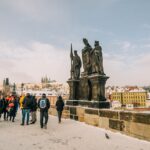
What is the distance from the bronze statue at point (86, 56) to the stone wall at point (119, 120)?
187cm

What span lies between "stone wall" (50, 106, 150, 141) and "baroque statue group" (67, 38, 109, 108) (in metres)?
0.46

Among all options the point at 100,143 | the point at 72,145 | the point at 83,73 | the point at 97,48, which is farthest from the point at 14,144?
the point at 83,73

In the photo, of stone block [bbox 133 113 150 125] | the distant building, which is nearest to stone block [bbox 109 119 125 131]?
stone block [bbox 133 113 150 125]

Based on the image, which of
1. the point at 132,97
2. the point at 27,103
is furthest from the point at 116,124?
the point at 132,97

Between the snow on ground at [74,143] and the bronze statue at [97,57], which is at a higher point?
the bronze statue at [97,57]

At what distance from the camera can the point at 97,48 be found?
1010cm

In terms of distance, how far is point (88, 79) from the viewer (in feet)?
36.5

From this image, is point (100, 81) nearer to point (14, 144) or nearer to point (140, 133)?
point (140, 133)

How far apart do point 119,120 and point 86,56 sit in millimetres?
4516

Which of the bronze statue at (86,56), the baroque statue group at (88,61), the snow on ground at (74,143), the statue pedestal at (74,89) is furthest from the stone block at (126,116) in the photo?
the statue pedestal at (74,89)

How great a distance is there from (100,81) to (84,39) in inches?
108

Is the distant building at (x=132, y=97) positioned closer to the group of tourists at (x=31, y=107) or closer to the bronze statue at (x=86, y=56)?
the bronze statue at (x=86, y=56)

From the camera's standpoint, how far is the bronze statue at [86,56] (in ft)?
37.0

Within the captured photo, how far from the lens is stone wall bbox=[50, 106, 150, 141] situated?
6.61 meters
